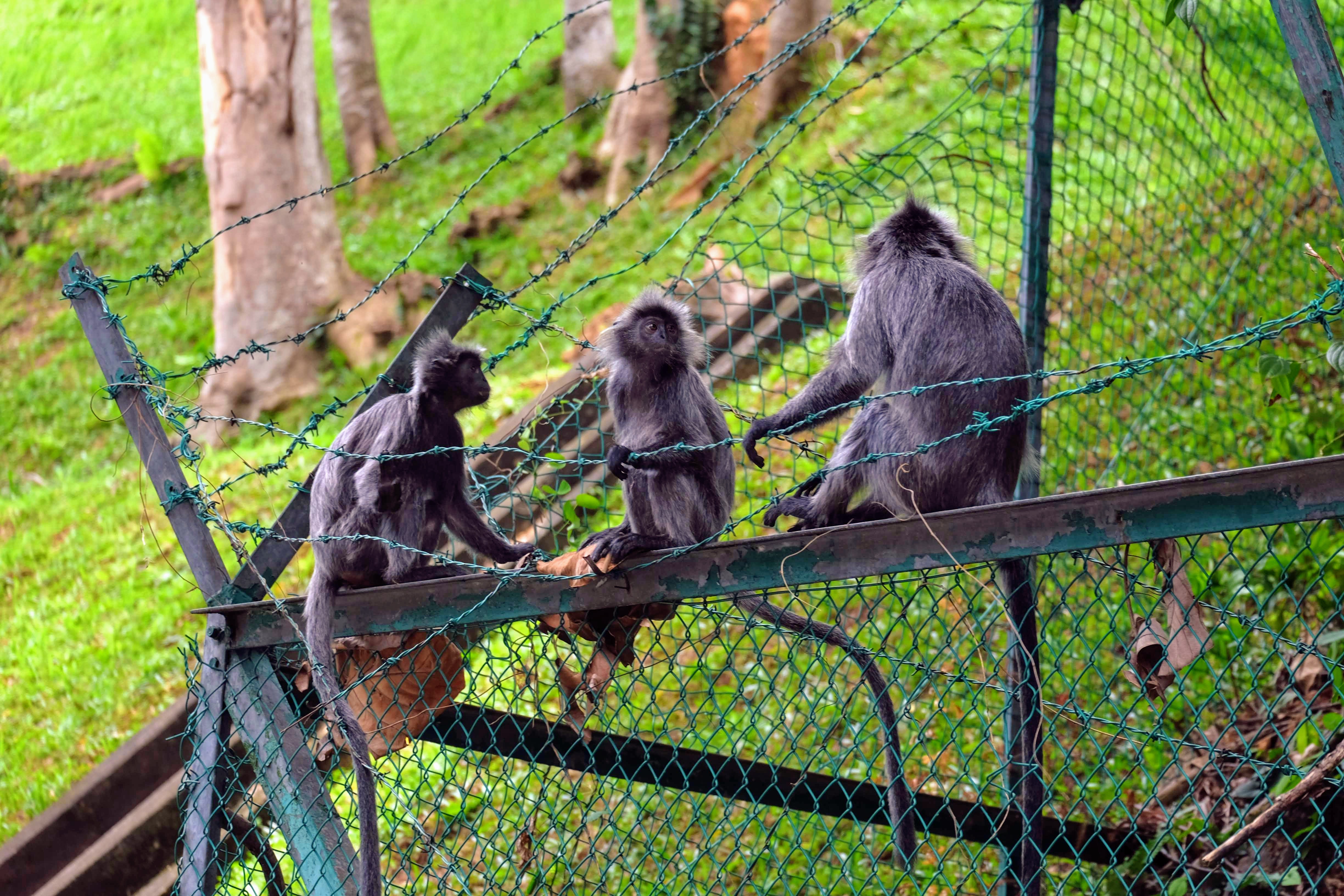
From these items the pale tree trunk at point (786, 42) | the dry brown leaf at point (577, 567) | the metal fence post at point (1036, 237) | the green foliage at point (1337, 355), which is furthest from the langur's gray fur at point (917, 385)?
the pale tree trunk at point (786, 42)

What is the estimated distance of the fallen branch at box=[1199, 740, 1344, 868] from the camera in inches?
99.7

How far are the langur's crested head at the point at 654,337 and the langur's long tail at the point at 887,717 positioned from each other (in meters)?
0.85

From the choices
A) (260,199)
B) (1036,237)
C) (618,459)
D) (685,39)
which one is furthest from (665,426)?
(685,39)

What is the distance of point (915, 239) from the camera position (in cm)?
324

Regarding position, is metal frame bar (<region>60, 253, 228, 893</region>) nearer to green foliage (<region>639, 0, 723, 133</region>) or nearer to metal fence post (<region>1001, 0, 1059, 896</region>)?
metal fence post (<region>1001, 0, 1059, 896</region>)

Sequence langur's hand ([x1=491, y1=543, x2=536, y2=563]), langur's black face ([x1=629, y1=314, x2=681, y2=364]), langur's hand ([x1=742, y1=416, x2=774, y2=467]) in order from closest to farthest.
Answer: langur's hand ([x1=742, y1=416, x2=774, y2=467]), langur's black face ([x1=629, y1=314, x2=681, y2=364]), langur's hand ([x1=491, y1=543, x2=536, y2=563])

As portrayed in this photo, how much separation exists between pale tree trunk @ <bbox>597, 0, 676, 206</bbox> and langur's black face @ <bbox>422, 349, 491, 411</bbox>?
716cm

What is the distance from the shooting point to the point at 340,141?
14320mm

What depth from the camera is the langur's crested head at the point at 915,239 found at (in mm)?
3230

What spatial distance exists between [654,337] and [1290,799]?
6.50 ft

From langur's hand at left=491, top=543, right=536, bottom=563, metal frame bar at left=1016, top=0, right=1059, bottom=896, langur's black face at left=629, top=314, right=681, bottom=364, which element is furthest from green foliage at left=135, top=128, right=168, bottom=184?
metal frame bar at left=1016, top=0, right=1059, bottom=896

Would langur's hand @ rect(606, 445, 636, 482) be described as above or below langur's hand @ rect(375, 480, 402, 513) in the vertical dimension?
below

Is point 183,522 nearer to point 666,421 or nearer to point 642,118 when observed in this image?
point 666,421

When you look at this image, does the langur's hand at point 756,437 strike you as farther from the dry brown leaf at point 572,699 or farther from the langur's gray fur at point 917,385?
the dry brown leaf at point 572,699
